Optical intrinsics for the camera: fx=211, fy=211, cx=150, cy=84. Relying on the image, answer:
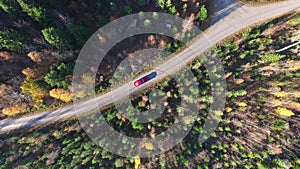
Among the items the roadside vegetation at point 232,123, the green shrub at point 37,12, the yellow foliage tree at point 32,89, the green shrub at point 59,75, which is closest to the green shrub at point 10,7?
the green shrub at point 37,12

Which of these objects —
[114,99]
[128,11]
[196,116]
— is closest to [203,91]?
[196,116]

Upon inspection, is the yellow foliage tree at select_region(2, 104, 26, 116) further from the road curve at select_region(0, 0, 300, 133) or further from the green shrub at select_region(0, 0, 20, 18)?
the green shrub at select_region(0, 0, 20, 18)

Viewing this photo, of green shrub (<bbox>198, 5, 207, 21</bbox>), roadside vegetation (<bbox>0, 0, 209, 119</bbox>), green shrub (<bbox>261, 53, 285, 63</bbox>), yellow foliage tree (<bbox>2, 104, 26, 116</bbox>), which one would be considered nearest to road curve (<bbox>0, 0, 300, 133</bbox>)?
roadside vegetation (<bbox>0, 0, 209, 119</bbox>)

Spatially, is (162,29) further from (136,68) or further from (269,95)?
(269,95)

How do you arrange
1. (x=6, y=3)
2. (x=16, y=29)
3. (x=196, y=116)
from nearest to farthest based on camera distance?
(x=6, y=3), (x=16, y=29), (x=196, y=116)

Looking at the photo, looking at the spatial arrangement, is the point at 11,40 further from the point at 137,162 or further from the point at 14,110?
the point at 137,162

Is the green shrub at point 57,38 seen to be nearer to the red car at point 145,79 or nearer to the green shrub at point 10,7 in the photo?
the green shrub at point 10,7
